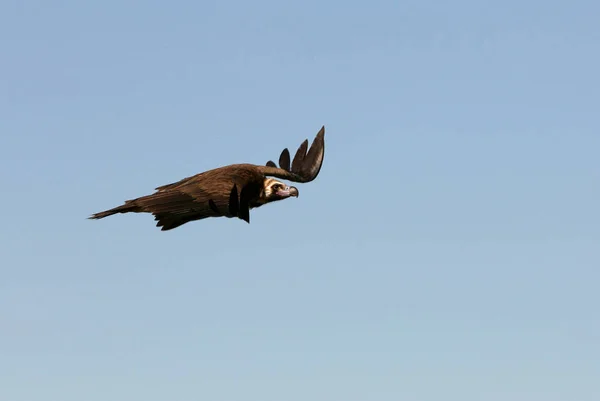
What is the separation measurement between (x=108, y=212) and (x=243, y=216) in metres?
3.96

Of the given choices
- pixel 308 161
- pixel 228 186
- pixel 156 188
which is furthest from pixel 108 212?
pixel 308 161

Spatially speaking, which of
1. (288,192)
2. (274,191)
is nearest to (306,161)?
(288,192)

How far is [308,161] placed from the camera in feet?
102

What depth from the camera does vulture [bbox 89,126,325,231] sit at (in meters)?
23.2

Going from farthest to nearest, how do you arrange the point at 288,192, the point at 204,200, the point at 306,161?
the point at 306,161, the point at 288,192, the point at 204,200

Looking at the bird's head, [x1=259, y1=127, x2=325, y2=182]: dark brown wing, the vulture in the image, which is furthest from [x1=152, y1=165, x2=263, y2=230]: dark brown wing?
[x1=259, y1=127, x2=325, y2=182]: dark brown wing

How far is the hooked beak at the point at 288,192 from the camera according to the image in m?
27.7

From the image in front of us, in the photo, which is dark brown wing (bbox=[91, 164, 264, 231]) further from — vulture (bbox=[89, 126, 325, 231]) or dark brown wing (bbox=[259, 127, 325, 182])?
dark brown wing (bbox=[259, 127, 325, 182])

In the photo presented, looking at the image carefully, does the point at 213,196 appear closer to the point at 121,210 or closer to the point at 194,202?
the point at 194,202

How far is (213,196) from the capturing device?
76.5 ft

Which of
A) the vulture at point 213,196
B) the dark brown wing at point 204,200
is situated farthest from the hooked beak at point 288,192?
the dark brown wing at point 204,200

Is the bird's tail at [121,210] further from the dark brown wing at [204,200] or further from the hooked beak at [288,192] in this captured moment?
the hooked beak at [288,192]

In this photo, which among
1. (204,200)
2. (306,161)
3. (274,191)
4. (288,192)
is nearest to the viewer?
(204,200)

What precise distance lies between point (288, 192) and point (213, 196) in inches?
188
